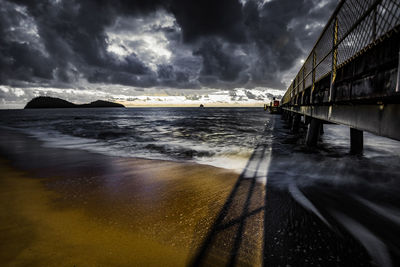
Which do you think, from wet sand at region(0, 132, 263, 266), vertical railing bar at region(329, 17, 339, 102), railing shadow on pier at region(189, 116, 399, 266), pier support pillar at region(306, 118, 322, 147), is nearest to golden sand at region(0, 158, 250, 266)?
wet sand at region(0, 132, 263, 266)

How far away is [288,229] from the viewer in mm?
2756

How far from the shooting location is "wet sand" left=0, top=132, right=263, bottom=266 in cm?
234

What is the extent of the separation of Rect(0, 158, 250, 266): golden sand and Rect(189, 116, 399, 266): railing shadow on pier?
27 centimetres

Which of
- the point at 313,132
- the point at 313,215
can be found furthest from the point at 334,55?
the point at 313,132

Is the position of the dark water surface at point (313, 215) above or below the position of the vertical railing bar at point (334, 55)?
below

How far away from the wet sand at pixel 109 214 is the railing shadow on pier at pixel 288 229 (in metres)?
0.09

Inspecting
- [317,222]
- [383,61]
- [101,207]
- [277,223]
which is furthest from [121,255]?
[383,61]

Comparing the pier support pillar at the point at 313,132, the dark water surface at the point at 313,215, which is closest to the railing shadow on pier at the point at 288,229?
the dark water surface at the point at 313,215

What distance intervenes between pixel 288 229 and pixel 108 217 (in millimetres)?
2728

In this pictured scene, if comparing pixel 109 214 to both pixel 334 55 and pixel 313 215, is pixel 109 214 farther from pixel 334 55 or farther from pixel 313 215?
pixel 334 55

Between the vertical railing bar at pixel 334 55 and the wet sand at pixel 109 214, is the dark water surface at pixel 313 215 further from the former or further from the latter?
the vertical railing bar at pixel 334 55

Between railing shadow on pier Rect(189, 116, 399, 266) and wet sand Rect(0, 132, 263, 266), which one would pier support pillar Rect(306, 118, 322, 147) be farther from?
wet sand Rect(0, 132, 263, 266)

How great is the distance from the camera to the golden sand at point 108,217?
92.2 inches

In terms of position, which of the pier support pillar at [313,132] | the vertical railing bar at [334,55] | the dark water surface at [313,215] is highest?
the vertical railing bar at [334,55]
